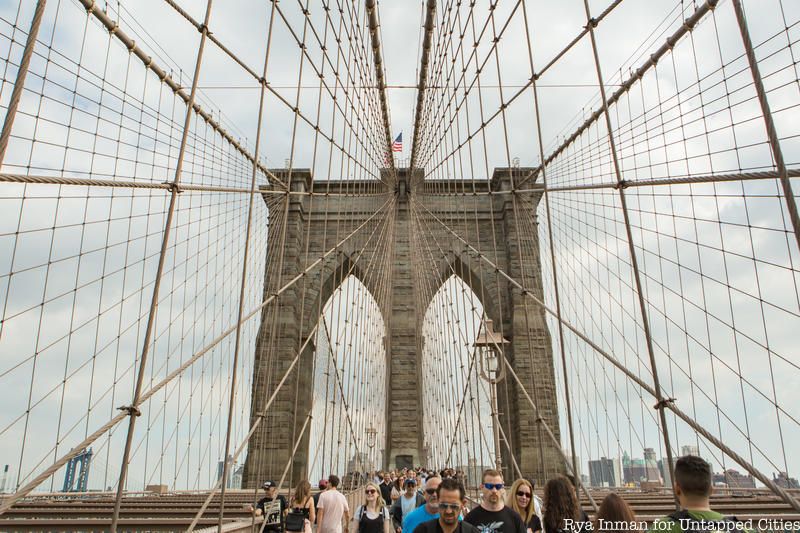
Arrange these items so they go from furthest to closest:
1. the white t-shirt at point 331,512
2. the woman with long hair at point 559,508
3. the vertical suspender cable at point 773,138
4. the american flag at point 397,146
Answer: the american flag at point 397,146
the white t-shirt at point 331,512
the woman with long hair at point 559,508
the vertical suspender cable at point 773,138

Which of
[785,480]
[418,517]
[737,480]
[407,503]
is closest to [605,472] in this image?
[737,480]

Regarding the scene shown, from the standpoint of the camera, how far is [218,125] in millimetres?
9430

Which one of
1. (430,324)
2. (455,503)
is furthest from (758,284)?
(430,324)

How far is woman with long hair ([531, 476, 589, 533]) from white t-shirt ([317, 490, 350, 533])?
2.18 meters

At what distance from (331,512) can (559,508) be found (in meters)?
2.31

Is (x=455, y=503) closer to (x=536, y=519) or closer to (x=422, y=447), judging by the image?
(x=536, y=519)

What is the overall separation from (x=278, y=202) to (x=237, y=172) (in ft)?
8.23

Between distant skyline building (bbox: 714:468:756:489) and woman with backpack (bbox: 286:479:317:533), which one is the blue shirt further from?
distant skyline building (bbox: 714:468:756:489)

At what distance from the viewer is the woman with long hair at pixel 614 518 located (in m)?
1.89

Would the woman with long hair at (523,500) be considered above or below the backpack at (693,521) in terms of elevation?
below

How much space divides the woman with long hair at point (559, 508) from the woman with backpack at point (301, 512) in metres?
2.12

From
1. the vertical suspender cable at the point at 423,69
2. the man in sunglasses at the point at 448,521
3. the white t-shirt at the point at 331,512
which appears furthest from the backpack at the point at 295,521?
the vertical suspender cable at the point at 423,69

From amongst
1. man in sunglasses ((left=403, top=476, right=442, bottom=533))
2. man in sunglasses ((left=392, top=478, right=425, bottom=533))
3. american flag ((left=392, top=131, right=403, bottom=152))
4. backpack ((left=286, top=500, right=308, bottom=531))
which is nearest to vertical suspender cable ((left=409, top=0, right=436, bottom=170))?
american flag ((left=392, top=131, right=403, bottom=152))

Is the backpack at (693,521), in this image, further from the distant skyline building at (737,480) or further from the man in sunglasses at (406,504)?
the distant skyline building at (737,480)
